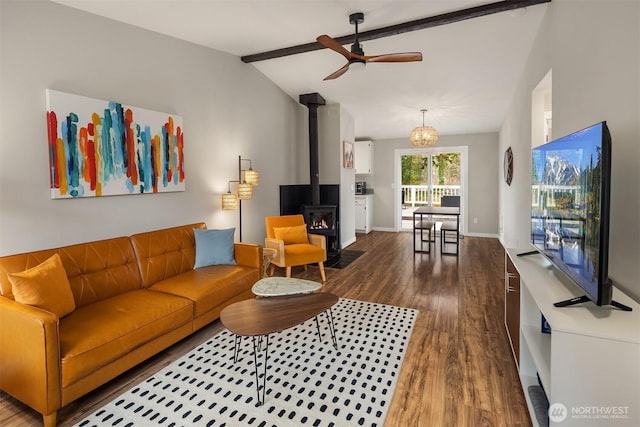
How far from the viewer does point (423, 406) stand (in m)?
1.88

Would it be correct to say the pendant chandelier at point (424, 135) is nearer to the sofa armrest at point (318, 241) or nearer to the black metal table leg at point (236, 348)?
the sofa armrest at point (318, 241)

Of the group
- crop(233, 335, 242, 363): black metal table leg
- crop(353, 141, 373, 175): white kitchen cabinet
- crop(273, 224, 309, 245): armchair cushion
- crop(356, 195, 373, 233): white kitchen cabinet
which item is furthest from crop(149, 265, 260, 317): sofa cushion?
crop(353, 141, 373, 175): white kitchen cabinet

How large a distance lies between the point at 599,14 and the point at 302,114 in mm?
4415

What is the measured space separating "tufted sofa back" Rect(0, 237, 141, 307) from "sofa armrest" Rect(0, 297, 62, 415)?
311 millimetres

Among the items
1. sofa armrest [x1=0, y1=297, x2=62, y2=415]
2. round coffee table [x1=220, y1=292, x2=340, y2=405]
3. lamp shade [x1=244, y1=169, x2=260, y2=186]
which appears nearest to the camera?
sofa armrest [x1=0, y1=297, x2=62, y2=415]

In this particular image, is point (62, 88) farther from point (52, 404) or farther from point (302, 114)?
point (302, 114)

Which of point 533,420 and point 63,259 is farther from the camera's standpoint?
point 63,259

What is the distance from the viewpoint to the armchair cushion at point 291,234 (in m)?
4.50

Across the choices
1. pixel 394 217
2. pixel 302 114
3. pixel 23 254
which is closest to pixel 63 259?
pixel 23 254

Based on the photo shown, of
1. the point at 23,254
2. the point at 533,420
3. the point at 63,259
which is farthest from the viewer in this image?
the point at 63,259

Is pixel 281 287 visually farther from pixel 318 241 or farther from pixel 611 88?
pixel 611 88

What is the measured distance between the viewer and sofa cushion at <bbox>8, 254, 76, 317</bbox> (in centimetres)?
190

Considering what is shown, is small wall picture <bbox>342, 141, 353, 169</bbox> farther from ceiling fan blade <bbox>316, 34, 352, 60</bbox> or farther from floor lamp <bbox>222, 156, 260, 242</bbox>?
ceiling fan blade <bbox>316, 34, 352, 60</bbox>

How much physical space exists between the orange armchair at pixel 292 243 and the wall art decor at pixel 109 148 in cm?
136
